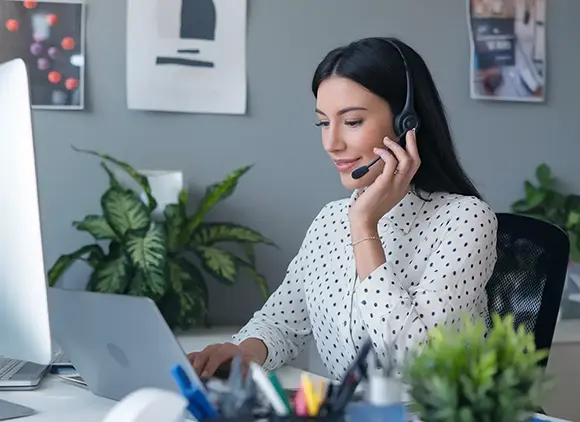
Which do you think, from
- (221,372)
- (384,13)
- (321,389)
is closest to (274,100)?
(384,13)

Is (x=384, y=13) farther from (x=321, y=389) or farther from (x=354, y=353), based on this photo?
(x=321, y=389)

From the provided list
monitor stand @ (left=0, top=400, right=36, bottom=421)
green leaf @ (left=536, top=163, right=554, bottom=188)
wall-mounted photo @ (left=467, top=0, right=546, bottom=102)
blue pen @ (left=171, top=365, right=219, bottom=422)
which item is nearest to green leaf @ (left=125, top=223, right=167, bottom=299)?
monitor stand @ (left=0, top=400, right=36, bottom=421)

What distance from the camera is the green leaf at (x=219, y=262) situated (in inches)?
90.4

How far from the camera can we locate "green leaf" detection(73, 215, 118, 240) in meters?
Answer: 2.28

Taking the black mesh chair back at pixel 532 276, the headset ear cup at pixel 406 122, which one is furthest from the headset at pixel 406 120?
the black mesh chair back at pixel 532 276

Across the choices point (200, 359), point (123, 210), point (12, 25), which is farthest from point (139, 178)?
point (200, 359)

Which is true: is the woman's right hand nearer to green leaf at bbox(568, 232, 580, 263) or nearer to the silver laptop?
the silver laptop

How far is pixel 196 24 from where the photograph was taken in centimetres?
253

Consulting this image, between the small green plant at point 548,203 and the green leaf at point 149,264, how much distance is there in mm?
1151

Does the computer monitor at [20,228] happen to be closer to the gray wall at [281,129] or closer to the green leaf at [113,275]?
the green leaf at [113,275]

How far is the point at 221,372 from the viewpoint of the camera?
4.36 feet

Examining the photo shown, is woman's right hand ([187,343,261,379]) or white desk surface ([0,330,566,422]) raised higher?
woman's right hand ([187,343,261,379])

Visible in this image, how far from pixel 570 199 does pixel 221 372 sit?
171 centimetres

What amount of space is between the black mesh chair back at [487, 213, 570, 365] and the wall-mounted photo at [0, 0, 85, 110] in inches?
52.0
